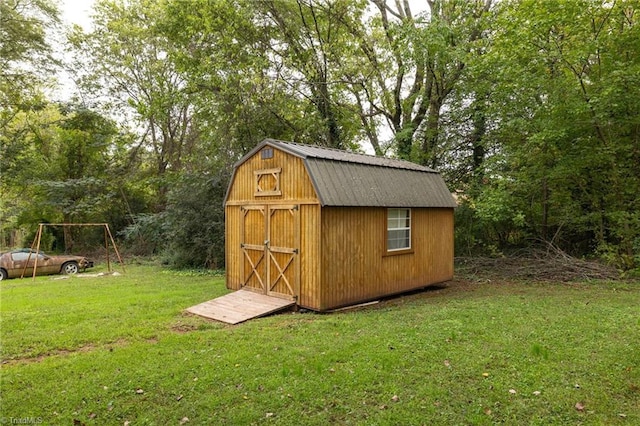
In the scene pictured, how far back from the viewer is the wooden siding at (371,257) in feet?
23.8

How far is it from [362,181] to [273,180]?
1.95m

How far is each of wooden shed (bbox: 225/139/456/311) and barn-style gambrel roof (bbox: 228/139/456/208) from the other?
0.09 feet

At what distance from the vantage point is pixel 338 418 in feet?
11.2

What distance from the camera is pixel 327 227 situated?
720 cm

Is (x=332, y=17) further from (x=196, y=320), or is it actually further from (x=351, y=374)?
(x=351, y=374)

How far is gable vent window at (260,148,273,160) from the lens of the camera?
8259mm

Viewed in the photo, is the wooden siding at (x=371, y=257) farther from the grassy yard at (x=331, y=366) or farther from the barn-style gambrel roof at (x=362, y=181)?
the grassy yard at (x=331, y=366)

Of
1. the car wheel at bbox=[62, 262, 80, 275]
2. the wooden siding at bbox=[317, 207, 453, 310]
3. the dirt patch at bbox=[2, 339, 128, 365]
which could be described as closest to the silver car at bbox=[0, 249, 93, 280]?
the car wheel at bbox=[62, 262, 80, 275]

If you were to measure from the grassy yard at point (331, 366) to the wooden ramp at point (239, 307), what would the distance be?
0.28 metres

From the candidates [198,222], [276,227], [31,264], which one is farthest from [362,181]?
[31,264]

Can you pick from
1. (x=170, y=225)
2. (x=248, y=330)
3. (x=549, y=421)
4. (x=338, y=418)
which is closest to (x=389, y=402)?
(x=338, y=418)

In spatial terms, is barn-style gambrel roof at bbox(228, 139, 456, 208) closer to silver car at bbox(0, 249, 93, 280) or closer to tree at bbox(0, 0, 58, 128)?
silver car at bbox(0, 249, 93, 280)

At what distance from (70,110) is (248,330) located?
59.9ft

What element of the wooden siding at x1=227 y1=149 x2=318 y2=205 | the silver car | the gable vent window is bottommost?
the silver car
